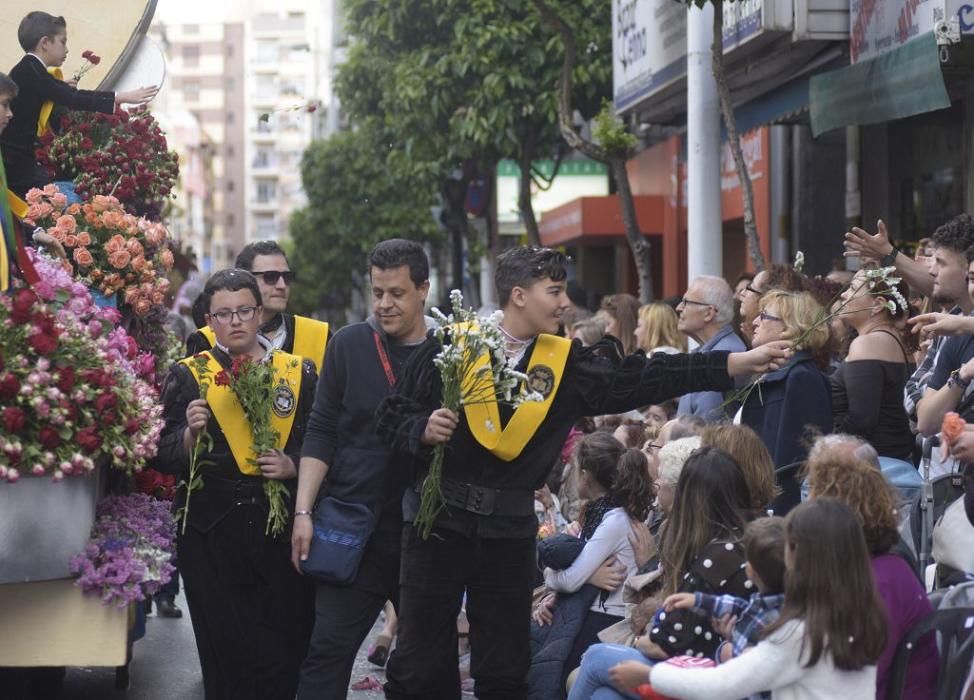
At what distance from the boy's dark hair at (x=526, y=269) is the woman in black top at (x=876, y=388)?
169 centimetres

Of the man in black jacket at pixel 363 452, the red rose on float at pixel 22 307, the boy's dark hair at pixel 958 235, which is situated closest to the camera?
the red rose on float at pixel 22 307

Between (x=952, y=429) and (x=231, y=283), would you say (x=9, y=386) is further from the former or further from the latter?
(x=952, y=429)

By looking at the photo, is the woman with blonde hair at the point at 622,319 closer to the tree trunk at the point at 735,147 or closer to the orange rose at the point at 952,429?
the tree trunk at the point at 735,147

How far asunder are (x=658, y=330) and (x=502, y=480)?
166 inches

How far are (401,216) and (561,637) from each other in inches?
1217

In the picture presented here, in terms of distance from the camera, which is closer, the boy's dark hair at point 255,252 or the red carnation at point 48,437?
the red carnation at point 48,437

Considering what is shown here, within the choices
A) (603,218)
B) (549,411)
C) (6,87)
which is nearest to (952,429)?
(549,411)

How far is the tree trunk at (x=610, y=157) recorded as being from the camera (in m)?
14.7

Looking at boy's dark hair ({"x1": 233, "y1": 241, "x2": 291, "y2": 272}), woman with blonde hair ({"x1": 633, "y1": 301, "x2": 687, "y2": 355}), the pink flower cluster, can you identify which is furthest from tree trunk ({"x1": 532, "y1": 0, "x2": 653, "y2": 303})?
the pink flower cluster

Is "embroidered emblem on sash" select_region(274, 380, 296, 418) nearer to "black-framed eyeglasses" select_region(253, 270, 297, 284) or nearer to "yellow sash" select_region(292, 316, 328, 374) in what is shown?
"yellow sash" select_region(292, 316, 328, 374)

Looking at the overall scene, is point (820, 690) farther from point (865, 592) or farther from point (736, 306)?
point (736, 306)

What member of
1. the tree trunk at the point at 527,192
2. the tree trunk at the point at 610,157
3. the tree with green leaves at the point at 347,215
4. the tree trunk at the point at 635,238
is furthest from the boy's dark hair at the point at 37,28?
the tree with green leaves at the point at 347,215

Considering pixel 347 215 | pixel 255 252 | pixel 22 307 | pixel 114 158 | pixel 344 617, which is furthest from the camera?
pixel 347 215

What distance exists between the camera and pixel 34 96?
828cm
